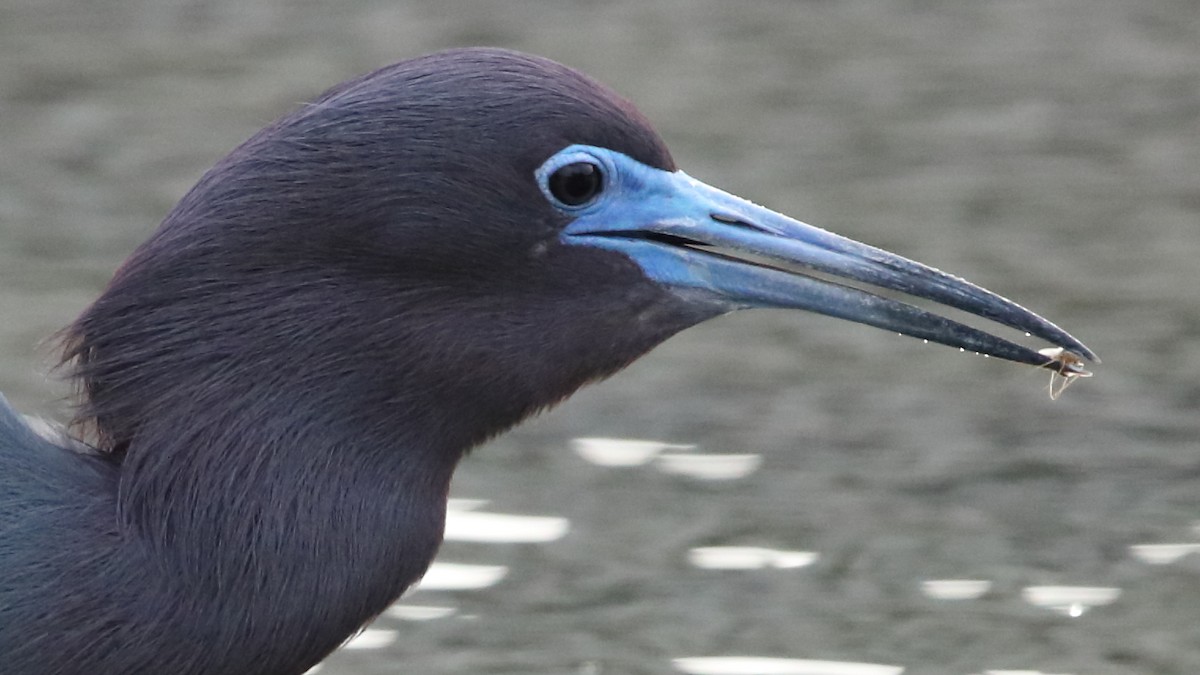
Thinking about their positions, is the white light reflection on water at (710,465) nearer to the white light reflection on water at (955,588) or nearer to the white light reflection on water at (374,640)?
the white light reflection on water at (955,588)

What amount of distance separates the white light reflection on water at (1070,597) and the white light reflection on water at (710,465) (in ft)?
3.86

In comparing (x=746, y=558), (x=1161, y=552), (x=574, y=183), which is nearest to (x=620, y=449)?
(x=746, y=558)

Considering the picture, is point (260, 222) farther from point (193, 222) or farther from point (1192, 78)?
point (1192, 78)

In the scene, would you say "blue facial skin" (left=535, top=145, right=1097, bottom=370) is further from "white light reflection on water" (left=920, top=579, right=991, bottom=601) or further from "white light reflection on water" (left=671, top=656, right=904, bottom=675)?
"white light reflection on water" (left=920, top=579, right=991, bottom=601)

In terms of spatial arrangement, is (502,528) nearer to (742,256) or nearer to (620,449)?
(620,449)

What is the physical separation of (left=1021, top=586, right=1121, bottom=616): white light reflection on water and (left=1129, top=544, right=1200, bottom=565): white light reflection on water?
0.79 ft

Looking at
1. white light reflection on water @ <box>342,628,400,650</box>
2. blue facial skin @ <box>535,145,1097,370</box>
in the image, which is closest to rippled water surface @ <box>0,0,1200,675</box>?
white light reflection on water @ <box>342,628,400,650</box>

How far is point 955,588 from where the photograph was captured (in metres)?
7.54

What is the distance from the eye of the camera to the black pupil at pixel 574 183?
5500 millimetres

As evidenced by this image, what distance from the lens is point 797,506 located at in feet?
26.5

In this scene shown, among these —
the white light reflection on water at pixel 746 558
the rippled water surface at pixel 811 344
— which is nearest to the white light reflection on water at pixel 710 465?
the rippled water surface at pixel 811 344

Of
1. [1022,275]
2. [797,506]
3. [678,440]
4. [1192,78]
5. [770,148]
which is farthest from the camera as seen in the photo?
[1192,78]

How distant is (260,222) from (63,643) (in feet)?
3.15

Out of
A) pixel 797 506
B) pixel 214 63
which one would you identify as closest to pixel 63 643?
pixel 797 506
